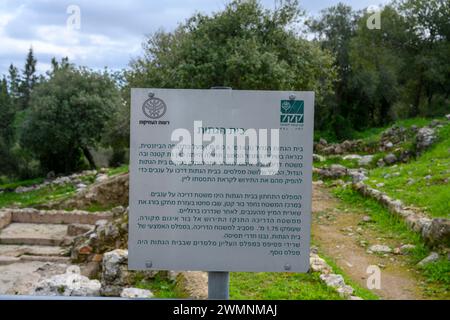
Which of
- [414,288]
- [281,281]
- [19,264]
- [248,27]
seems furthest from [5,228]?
[414,288]

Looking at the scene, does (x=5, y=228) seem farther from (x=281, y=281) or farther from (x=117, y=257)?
(x=281, y=281)

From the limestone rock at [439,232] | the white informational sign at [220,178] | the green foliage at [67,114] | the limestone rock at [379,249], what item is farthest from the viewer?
the green foliage at [67,114]

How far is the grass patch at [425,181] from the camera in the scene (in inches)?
414

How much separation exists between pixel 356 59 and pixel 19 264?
21658 millimetres

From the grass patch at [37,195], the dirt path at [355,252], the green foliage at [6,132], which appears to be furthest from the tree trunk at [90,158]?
the dirt path at [355,252]

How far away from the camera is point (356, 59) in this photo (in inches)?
1165

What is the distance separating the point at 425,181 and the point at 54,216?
42.6 feet

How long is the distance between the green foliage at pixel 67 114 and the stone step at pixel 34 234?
42.8 ft

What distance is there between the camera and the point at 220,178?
420 centimetres

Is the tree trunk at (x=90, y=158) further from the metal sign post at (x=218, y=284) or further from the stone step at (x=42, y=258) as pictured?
the metal sign post at (x=218, y=284)

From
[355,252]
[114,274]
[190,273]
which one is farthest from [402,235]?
[114,274]

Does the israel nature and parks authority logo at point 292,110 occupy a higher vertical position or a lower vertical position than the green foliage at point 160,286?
higher

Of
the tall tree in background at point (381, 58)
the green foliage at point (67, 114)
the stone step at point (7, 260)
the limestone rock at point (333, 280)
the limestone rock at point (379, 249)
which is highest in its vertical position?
the tall tree in background at point (381, 58)

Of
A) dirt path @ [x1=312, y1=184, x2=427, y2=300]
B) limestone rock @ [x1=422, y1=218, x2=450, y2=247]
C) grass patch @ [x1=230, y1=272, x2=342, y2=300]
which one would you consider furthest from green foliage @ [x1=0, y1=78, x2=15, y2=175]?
limestone rock @ [x1=422, y1=218, x2=450, y2=247]
